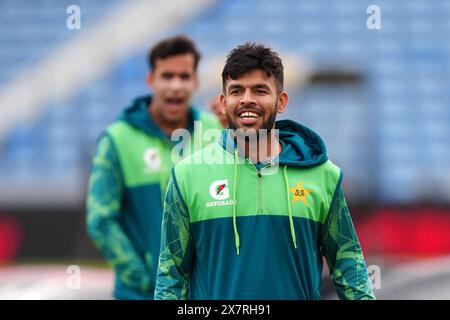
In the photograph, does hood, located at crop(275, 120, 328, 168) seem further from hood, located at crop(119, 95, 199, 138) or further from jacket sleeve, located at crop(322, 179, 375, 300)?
hood, located at crop(119, 95, 199, 138)

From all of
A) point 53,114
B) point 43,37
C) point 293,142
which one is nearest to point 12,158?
point 53,114

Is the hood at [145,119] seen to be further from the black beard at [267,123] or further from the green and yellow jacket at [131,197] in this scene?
the black beard at [267,123]

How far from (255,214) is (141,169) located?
76.5 inches

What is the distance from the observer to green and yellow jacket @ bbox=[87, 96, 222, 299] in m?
4.59

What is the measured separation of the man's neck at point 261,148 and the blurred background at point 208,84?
9.83 m

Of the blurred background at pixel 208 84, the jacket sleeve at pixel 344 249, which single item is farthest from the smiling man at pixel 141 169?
the blurred background at pixel 208 84

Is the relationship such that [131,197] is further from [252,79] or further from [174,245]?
[252,79]

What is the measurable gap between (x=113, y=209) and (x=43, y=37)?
41.6 feet

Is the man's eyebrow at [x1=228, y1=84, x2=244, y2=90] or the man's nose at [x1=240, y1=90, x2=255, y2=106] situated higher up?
the man's eyebrow at [x1=228, y1=84, x2=244, y2=90]

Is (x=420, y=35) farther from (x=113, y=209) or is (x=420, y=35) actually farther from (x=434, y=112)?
(x=113, y=209)

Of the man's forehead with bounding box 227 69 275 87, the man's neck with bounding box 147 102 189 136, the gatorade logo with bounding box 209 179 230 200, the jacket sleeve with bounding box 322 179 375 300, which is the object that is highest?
the man's neck with bounding box 147 102 189 136

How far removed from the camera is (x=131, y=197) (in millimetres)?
4707

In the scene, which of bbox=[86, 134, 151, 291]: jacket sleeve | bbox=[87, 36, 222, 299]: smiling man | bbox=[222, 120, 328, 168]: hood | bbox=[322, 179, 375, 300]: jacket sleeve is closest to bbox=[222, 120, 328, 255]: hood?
bbox=[222, 120, 328, 168]: hood

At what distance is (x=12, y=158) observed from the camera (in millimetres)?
15391
